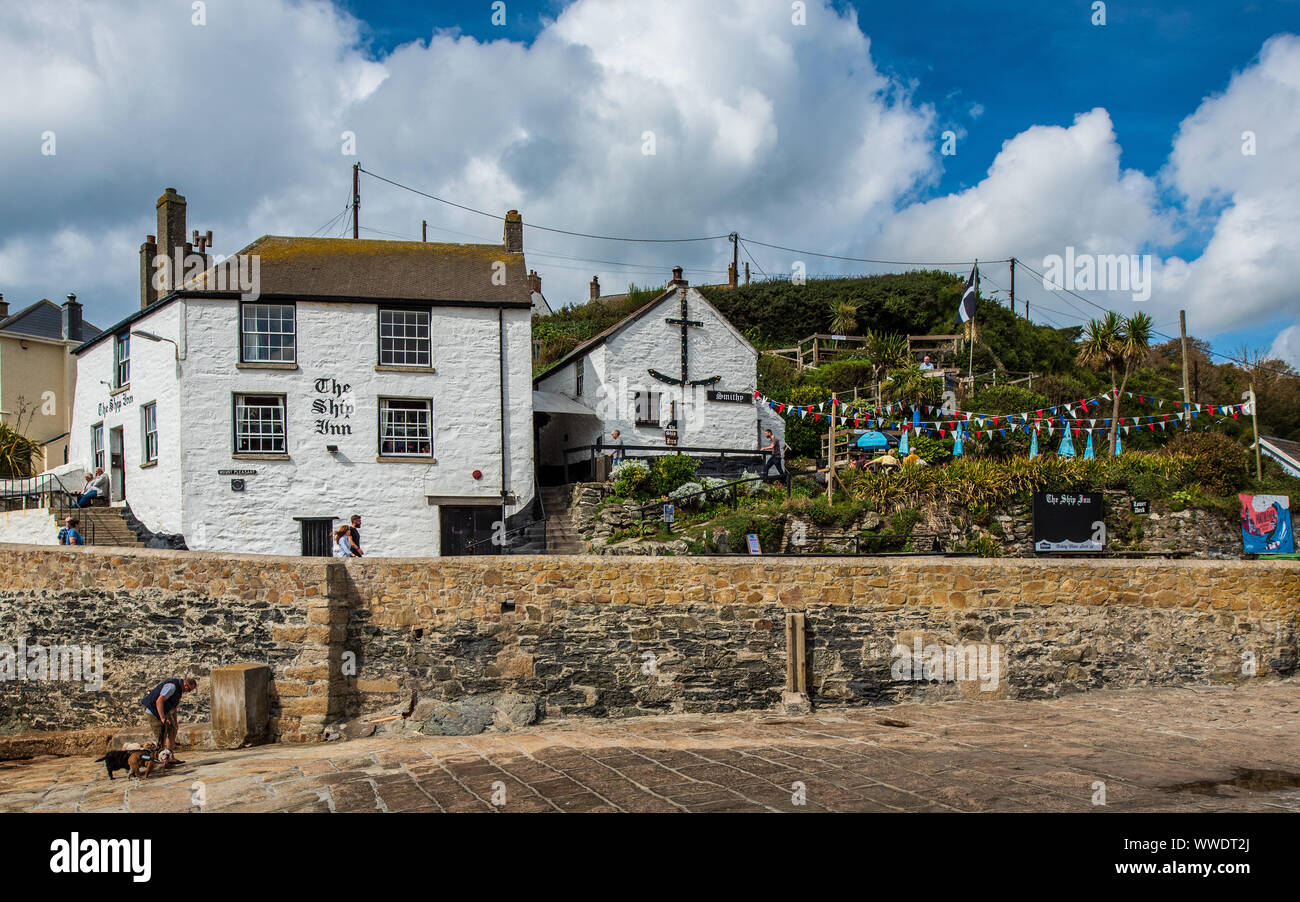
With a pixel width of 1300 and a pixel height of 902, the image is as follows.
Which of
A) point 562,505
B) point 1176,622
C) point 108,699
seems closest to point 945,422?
point 562,505

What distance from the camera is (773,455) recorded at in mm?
23938

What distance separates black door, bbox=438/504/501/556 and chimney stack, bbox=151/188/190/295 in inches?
380

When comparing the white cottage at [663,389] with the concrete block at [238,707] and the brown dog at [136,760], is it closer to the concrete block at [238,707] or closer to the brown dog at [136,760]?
the concrete block at [238,707]

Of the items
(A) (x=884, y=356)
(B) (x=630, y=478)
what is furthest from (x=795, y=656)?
(A) (x=884, y=356)

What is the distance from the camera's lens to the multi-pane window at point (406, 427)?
21.1 meters

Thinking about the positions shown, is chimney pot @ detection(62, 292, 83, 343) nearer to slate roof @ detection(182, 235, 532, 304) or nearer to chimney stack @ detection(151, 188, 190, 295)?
chimney stack @ detection(151, 188, 190, 295)

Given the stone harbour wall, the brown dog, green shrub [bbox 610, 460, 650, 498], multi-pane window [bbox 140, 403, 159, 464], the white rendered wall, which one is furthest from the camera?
Result: green shrub [bbox 610, 460, 650, 498]

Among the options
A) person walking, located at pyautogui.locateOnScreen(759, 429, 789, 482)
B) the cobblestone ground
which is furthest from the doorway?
person walking, located at pyautogui.locateOnScreen(759, 429, 789, 482)

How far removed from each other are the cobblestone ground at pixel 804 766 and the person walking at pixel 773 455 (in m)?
11.4

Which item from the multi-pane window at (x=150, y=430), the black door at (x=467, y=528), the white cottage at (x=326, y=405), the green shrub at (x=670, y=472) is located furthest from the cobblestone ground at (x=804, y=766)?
the green shrub at (x=670, y=472)
